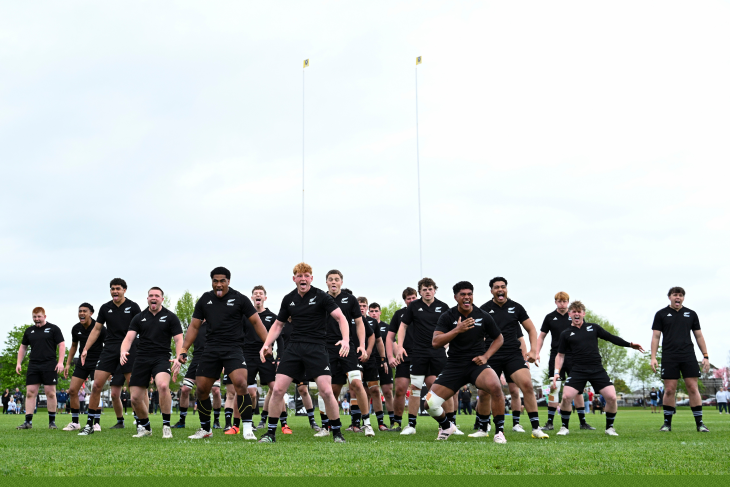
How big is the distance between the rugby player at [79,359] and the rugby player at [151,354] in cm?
268

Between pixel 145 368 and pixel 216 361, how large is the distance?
173 cm

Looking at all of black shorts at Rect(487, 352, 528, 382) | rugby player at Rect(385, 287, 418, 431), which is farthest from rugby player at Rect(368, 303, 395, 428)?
black shorts at Rect(487, 352, 528, 382)

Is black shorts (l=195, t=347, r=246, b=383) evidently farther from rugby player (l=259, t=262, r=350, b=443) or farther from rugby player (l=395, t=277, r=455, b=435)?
rugby player (l=395, t=277, r=455, b=435)

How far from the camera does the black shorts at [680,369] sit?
13172 mm

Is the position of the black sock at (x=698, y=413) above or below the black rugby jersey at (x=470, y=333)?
below

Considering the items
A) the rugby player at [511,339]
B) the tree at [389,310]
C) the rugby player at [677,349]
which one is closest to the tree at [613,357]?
the tree at [389,310]

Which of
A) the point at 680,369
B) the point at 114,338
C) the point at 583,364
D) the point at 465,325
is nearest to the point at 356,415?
the point at 583,364

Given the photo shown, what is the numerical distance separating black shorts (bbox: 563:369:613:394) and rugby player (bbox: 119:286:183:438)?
7068 millimetres

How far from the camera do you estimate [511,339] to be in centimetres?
1145

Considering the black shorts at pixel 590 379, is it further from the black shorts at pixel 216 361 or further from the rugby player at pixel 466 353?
the black shorts at pixel 216 361

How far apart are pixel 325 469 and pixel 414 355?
20.8 feet

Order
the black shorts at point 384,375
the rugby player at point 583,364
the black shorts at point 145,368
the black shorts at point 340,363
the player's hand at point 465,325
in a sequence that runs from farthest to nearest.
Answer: the black shorts at point 384,375, the black shorts at point 340,363, the rugby player at point 583,364, the black shorts at point 145,368, the player's hand at point 465,325

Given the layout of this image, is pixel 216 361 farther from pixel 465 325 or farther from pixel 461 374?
pixel 465 325

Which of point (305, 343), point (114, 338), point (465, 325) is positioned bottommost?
point (305, 343)
